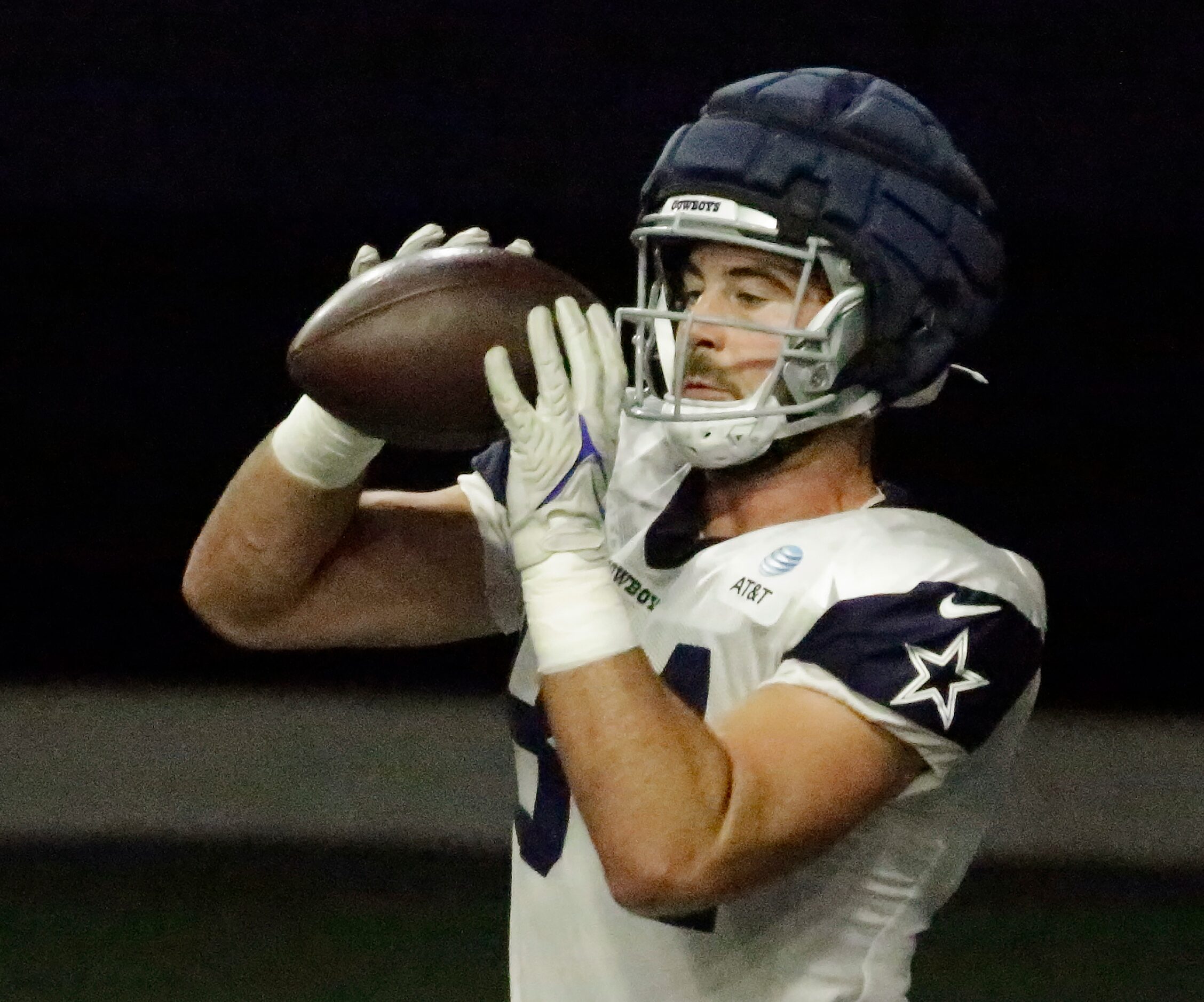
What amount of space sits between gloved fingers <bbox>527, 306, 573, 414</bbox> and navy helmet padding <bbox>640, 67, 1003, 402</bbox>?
0.68 ft

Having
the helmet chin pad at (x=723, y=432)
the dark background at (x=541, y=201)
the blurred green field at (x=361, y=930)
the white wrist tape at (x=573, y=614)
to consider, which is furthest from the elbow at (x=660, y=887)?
the dark background at (x=541, y=201)

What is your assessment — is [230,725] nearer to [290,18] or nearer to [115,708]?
[115,708]

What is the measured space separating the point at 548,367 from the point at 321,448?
30cm

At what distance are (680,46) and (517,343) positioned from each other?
1897 mm

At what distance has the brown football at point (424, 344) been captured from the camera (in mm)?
1321

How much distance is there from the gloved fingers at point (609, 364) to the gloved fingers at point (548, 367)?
29mm

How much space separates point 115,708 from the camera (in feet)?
11.4

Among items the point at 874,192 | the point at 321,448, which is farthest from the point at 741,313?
the point at 321,448

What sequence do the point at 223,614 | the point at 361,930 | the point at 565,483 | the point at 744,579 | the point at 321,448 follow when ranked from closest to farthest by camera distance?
the point at 565,483 → the point at 744,579 → the point at 321,448 → the point at 223,614 → the point at 361,930

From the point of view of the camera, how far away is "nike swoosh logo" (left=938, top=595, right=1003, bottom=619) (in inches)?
48.5

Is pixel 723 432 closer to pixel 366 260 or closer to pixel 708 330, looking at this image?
pixel 708 330

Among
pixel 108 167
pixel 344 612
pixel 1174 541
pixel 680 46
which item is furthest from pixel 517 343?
pixel 1174 541

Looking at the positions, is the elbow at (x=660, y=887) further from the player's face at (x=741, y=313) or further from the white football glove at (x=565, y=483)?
the player's face at (x=741, y=313)

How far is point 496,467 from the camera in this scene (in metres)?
1.60
